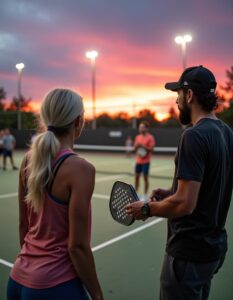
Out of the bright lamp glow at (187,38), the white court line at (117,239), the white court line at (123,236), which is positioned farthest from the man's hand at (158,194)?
the bright lamp glow at (187,38)

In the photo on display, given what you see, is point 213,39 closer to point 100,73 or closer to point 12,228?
point 100,73

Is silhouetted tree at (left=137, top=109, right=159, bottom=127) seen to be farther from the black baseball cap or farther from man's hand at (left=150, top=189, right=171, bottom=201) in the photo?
the black baseball cap

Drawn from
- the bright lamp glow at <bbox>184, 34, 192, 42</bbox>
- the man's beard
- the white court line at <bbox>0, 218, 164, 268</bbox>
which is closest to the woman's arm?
the man's beard

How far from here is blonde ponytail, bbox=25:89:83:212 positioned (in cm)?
173

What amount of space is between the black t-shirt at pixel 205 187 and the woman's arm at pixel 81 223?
549 millimetres

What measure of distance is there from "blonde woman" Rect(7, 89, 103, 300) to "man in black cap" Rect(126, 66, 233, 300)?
0.51 metres

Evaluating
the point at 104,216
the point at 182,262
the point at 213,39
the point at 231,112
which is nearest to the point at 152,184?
the point at 104,216

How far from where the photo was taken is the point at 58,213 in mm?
1724

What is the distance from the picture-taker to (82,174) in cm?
167

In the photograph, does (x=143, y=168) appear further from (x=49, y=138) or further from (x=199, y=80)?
(x=49, y=138)

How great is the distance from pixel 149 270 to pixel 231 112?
1119 inches

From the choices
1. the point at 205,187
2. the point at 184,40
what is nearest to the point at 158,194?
the point at 205,187

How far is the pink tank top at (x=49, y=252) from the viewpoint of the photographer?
1713mm

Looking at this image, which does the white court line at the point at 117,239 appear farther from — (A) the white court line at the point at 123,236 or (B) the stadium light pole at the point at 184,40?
(B) the stadium light pole at the point at 184,40
